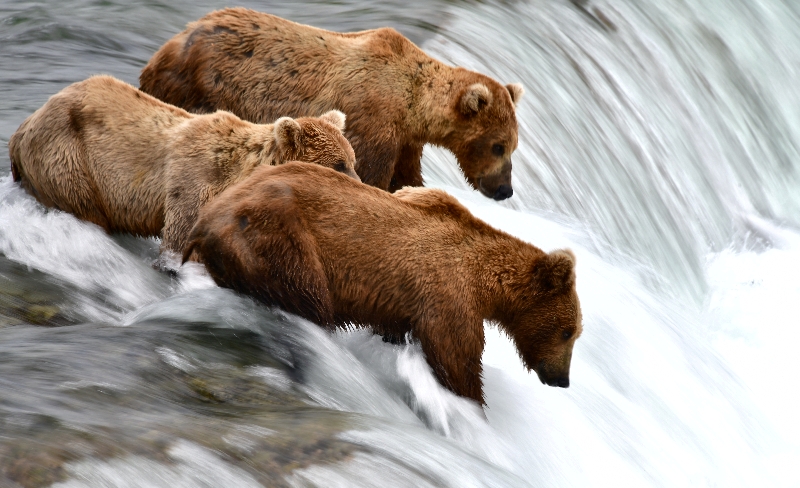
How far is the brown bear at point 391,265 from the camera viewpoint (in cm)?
450

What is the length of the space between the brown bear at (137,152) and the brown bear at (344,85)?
2.67ft

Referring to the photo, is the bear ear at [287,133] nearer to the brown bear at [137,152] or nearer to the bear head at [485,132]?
the brown bear at [137,152]

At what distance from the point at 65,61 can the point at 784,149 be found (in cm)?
840

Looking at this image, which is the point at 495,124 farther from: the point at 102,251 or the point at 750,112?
the point at 750,112

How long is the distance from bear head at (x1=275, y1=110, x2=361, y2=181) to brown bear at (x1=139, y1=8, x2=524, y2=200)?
2.91ft

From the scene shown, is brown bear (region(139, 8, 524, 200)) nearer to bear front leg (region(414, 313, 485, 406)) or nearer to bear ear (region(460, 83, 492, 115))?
bear ear (region(460, 83, 492, 115))

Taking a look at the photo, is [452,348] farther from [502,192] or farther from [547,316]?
[502,192]

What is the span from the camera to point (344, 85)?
6.50 m

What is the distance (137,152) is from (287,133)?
84 cm

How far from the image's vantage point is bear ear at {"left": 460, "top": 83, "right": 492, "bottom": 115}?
6617 millimetres

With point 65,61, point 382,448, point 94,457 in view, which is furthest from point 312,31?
point 94,457

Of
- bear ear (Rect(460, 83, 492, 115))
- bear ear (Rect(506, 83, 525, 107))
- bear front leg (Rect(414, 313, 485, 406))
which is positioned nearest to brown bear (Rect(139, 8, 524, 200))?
bear ear (Rect(460, 83, 492, 115))

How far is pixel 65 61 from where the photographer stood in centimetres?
861

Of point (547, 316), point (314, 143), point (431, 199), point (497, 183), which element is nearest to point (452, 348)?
point (547, 316)
